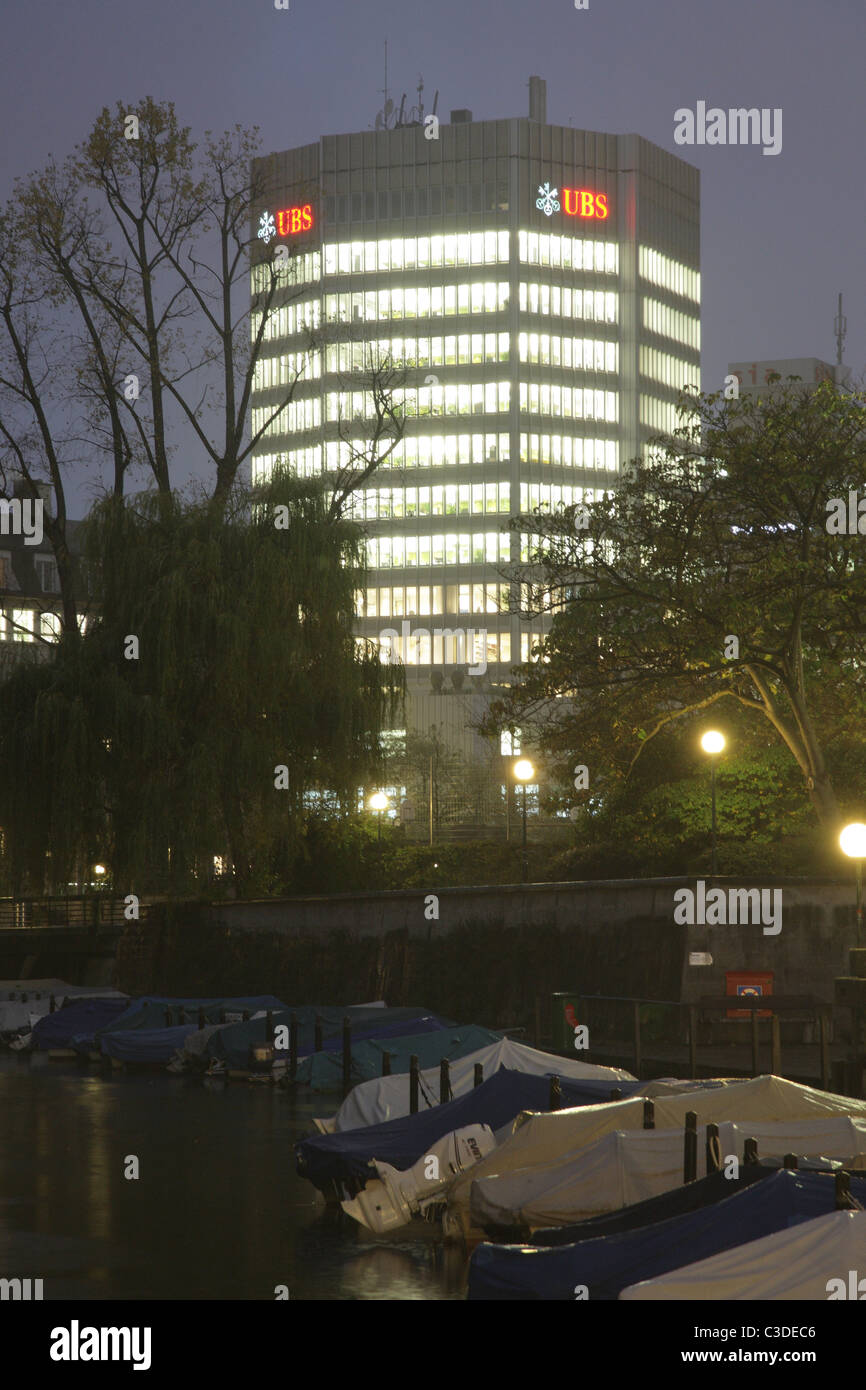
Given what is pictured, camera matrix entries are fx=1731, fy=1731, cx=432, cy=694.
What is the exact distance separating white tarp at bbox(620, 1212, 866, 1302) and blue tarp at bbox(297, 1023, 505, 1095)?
1688 centimetres

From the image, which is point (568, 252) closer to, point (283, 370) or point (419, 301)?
point (419, 301)

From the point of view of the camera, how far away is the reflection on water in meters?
17.3

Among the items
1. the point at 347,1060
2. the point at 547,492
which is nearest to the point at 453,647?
the point at 547,492

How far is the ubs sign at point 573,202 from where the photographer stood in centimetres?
13625

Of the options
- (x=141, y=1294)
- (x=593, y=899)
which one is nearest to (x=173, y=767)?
(x=593, y=899)

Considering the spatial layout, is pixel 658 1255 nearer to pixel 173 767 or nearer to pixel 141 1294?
pixel 141 1294

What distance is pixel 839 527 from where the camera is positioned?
36219mm

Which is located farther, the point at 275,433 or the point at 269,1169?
the point at 275,433

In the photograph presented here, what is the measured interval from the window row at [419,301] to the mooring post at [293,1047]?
104 m

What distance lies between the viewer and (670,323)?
144500mm

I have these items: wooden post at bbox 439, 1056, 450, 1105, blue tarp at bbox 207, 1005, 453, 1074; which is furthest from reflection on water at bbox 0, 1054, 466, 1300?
blue tarp at bbox 207, 1005, 453, 1074

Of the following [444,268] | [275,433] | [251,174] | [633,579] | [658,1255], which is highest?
[444,268]

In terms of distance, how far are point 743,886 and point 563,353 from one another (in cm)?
10426
